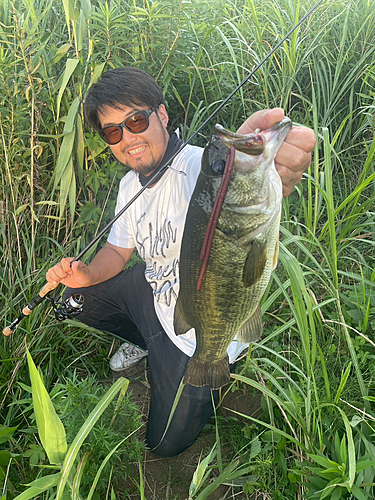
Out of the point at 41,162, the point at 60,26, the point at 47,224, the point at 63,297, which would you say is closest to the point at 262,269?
the point at 63,297

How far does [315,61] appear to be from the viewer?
2.68 meters

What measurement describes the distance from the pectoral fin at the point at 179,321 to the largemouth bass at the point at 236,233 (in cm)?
7

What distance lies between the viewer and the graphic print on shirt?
2.01 m

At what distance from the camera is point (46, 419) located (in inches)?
45.4

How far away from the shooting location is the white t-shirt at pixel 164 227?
1931mm

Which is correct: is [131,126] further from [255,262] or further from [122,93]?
[255,262]

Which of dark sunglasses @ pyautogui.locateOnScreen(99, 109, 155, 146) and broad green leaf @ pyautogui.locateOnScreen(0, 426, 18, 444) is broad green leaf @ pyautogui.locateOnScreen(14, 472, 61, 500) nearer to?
broad green leaf @ pyautogui.locateOnScreen(0, 426, 18, 444)

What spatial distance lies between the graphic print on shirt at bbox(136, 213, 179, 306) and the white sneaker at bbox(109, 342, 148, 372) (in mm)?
519

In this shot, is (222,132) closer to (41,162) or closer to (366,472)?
(366,472)

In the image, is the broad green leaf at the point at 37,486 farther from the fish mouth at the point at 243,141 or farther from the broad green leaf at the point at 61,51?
the broad green leaf at the point at 61,51

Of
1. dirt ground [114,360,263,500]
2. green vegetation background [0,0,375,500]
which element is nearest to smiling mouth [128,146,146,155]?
green vegetation background [0,0,375,500]

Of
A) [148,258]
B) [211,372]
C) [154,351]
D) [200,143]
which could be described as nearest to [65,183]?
[148,258]

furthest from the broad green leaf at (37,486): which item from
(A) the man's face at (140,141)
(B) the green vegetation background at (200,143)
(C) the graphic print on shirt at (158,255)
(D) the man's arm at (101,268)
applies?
(A) the man's face at (140,141)

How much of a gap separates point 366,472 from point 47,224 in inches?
83.8
